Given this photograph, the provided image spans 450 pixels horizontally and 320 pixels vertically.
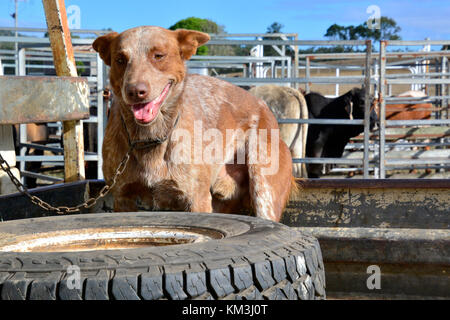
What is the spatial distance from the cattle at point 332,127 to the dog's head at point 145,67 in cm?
666

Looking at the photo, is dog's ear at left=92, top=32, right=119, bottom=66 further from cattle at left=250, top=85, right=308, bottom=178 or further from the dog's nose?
cattle at left=250, top=85, right=308, bottom=178

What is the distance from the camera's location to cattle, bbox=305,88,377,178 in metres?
9.92

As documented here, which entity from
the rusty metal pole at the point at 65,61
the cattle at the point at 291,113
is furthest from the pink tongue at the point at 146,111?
the cattle at the point at 291,113

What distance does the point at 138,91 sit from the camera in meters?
3.10

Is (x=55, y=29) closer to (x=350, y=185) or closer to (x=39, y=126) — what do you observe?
(x=350, y=185)

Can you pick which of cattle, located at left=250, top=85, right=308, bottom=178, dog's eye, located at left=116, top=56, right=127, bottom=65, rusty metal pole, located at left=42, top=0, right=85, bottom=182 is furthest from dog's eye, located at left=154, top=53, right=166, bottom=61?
cattle, located at left=250, top=85, right=308, bottom=178

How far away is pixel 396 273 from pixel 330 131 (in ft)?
24.2

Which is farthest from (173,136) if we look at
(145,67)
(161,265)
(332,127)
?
(332,127)

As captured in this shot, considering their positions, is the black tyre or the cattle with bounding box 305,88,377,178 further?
the cattle with bounding box 305,88,377,178

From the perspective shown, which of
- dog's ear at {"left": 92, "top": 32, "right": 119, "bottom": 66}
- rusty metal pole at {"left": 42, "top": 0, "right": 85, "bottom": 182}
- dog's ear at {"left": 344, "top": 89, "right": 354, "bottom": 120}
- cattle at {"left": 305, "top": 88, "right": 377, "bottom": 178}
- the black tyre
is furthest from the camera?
cattle at {"left": 305, "top": 88, "right": 377, "bottom": 178}

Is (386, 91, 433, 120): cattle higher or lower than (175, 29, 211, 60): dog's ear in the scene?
lower

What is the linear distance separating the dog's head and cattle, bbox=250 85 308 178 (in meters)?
5.46

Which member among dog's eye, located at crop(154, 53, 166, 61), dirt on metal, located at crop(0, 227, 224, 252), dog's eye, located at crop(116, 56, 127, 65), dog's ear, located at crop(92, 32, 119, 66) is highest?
dog's ear, located at crop(92, 32, 119, 66)

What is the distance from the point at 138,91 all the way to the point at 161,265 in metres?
1.70
